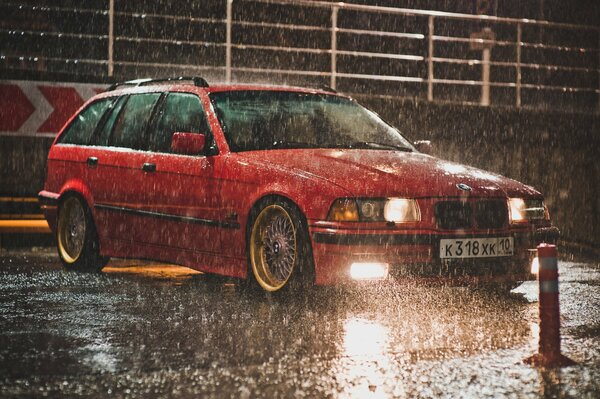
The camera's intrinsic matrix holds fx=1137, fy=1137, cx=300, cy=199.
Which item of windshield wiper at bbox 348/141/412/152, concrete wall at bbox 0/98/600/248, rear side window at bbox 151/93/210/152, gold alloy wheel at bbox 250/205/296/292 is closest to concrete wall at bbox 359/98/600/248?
Answer: concrete wall at bbox 0/98/600/248

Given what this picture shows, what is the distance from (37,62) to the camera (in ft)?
56.7

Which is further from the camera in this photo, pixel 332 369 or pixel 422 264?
pixel 422 264

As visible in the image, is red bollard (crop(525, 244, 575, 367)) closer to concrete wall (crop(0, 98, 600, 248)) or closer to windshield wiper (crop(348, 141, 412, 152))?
windshield wiper (crop(348, 141, 412, 152))

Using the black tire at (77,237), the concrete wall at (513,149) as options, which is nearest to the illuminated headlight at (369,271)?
the black tire at (77,237)

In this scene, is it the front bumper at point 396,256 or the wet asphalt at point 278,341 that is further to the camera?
the front bumper at point 396,256

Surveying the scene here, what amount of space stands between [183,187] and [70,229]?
74.4 inches

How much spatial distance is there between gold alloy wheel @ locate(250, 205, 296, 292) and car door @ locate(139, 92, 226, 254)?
307 millimetres

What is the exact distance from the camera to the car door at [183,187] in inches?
341

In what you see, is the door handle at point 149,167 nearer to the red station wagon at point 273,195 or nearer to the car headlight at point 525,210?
the red station wagon at point 273,195

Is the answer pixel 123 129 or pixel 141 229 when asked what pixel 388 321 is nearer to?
pixel 141 229

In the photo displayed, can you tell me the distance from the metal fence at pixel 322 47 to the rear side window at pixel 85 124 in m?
5.11

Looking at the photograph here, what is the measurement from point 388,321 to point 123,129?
3.67m

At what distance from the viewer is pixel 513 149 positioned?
15.4 metres

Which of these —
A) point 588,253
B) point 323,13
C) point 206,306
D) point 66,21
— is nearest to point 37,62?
point 66,21
